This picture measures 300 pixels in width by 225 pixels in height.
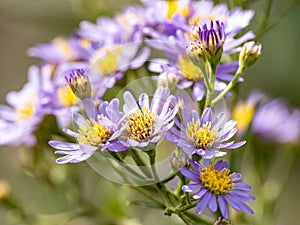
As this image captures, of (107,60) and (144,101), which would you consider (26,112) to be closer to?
(107,60)

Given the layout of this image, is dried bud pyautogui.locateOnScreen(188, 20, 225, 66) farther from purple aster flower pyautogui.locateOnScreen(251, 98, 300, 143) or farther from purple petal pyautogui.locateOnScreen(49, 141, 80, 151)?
purple aster flower pyautogui.locateOnScreen(251, 98, 300, 143)

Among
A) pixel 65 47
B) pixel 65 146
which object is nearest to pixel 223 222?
pixel 65 146

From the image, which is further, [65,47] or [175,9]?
[65,47]

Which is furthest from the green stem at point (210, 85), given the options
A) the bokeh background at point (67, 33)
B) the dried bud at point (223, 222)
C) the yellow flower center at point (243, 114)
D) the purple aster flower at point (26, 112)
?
the bokeh background at point (67, 33)

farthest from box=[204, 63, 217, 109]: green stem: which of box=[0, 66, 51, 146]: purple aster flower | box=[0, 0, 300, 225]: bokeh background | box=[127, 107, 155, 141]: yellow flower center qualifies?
box=[0, 0, 300, 225]: bokeh background

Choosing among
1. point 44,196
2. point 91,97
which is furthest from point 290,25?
point 91,97

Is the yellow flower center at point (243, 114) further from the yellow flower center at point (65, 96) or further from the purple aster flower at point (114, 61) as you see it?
the yellow flower center at point (65, 96)

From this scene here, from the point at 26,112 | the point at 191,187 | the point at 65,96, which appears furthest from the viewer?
the point at 26,112
